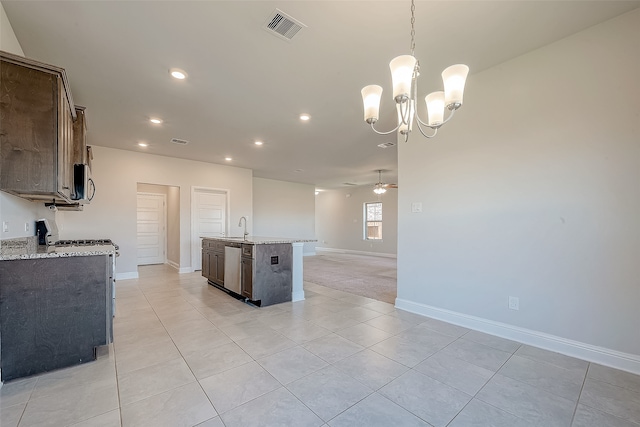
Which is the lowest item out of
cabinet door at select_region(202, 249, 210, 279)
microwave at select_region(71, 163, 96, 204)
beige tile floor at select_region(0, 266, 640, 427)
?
beige tile floor at select_region(0, 266, 640, 427)

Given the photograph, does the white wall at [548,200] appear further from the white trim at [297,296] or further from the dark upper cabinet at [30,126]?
the dark upper cabinet at [30,126]

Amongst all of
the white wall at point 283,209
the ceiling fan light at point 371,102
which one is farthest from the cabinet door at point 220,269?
the white wall at point 283,209

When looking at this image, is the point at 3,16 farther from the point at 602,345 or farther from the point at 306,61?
the point at 602,345

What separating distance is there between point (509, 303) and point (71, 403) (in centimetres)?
364

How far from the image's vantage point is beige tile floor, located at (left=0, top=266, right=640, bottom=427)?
1642 millimetres

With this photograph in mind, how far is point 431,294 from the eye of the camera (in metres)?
3.39

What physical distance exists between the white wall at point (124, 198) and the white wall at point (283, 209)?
2.62 m

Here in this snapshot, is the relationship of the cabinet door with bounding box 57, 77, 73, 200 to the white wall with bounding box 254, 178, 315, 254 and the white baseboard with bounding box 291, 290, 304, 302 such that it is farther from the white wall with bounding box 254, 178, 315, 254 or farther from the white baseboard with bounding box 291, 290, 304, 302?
the white wall with bounding box 254, 178, 315, 254

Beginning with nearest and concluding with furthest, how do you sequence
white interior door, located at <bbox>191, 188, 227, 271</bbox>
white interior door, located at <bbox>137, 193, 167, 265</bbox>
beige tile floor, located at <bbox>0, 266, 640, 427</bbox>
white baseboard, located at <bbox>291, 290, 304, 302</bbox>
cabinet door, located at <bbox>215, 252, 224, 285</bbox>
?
beige tile floor, located at <bbox>0, 266, 640, 427</bbox>, white baseboard, located at <bbox>291, 290, 304, 302</bbox>, cabinet door, located at <bbox>215, 252, 224, 285</bbox>, white interior door, located at <bbox>191, 188, 227, 271</bbox>, white interior door, located at <bbox>137, 193, 167, 265</bbox>

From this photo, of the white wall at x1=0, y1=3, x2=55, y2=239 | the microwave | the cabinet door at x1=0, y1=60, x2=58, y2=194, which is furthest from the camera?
the microwave

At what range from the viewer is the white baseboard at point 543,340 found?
2191mm

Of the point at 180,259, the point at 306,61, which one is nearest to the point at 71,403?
the point at 306,61

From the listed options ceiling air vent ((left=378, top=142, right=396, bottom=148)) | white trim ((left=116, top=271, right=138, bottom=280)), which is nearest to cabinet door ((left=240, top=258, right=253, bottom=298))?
white trim ((left=116, top=271, right=138, bottom=280))

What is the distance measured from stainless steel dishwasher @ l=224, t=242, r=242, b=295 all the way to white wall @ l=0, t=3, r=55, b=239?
2.20 metres
